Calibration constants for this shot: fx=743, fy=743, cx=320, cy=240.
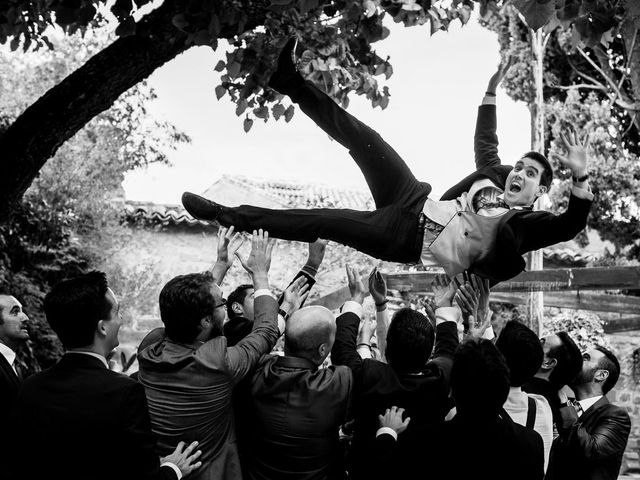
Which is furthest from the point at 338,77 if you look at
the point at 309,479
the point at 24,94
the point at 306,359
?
the point at 24,94

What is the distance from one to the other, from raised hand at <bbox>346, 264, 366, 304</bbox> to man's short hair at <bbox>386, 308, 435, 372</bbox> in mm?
365

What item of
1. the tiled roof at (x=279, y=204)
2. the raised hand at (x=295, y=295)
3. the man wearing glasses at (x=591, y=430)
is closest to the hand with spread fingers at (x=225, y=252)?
the raised hand at (x=295, y=295)

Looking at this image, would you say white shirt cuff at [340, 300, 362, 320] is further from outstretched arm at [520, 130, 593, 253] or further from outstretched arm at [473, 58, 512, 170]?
outstretched arm at [473, 58, 512, 170]

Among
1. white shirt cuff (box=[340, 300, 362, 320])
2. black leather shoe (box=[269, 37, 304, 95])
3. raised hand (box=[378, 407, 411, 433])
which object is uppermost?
black leather shoe (box=[269, 37, 304, 95])

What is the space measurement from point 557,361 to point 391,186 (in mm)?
1212

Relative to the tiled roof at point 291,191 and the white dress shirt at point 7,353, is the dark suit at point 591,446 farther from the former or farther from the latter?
the tiled roof at point 291,191

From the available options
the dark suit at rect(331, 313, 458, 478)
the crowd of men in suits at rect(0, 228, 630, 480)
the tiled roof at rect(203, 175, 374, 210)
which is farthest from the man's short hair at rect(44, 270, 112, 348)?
the tiled roof at rect(203, 175, 374, 210)

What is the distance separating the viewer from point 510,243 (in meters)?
3.44

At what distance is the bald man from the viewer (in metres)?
2.88

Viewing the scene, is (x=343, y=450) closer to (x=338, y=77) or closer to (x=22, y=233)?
(x=338, y=77)

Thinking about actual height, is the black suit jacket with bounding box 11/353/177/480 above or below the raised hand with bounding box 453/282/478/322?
below

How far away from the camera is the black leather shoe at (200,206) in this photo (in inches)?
148

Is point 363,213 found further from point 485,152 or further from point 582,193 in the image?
point 582,193

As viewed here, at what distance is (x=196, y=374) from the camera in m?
2.80
